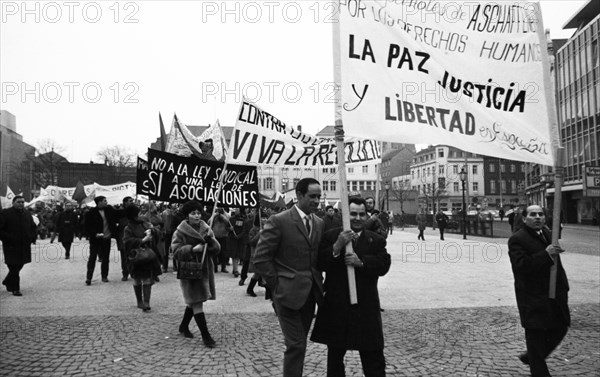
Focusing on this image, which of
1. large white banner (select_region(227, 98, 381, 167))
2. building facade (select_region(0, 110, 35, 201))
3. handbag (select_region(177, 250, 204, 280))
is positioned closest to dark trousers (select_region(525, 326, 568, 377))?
handbag (select_region(177, 250, 204, 280))

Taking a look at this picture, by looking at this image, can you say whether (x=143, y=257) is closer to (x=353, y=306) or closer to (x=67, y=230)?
(x=353, y=306)

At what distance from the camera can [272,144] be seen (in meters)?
8.10

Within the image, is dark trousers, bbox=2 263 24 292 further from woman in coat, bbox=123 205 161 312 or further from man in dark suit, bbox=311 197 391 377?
man in dark suit, bbox=311 197 391 377

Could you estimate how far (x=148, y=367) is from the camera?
5.04 m

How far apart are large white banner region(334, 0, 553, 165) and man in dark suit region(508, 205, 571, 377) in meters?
0.81

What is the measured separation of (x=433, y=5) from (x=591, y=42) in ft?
136

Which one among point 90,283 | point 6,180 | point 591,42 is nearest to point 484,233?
point 591,42

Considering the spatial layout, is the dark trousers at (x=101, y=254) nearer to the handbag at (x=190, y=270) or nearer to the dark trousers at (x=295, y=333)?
the handbag at (x=190, y=270)

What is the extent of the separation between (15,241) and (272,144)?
553cm

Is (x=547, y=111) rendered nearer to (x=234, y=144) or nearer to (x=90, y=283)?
(x=234, y=144)

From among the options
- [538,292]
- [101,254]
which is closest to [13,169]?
[101,254]

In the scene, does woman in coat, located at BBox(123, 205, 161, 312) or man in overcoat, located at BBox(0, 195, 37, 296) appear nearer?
woman in coat, located at BBox(123, 205, 161, 312)

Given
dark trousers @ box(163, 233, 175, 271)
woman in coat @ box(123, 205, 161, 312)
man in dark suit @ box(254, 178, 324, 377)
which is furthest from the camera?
dark trousers @ box(163, 233, 175, 271)

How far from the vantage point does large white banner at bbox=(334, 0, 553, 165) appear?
423cm
